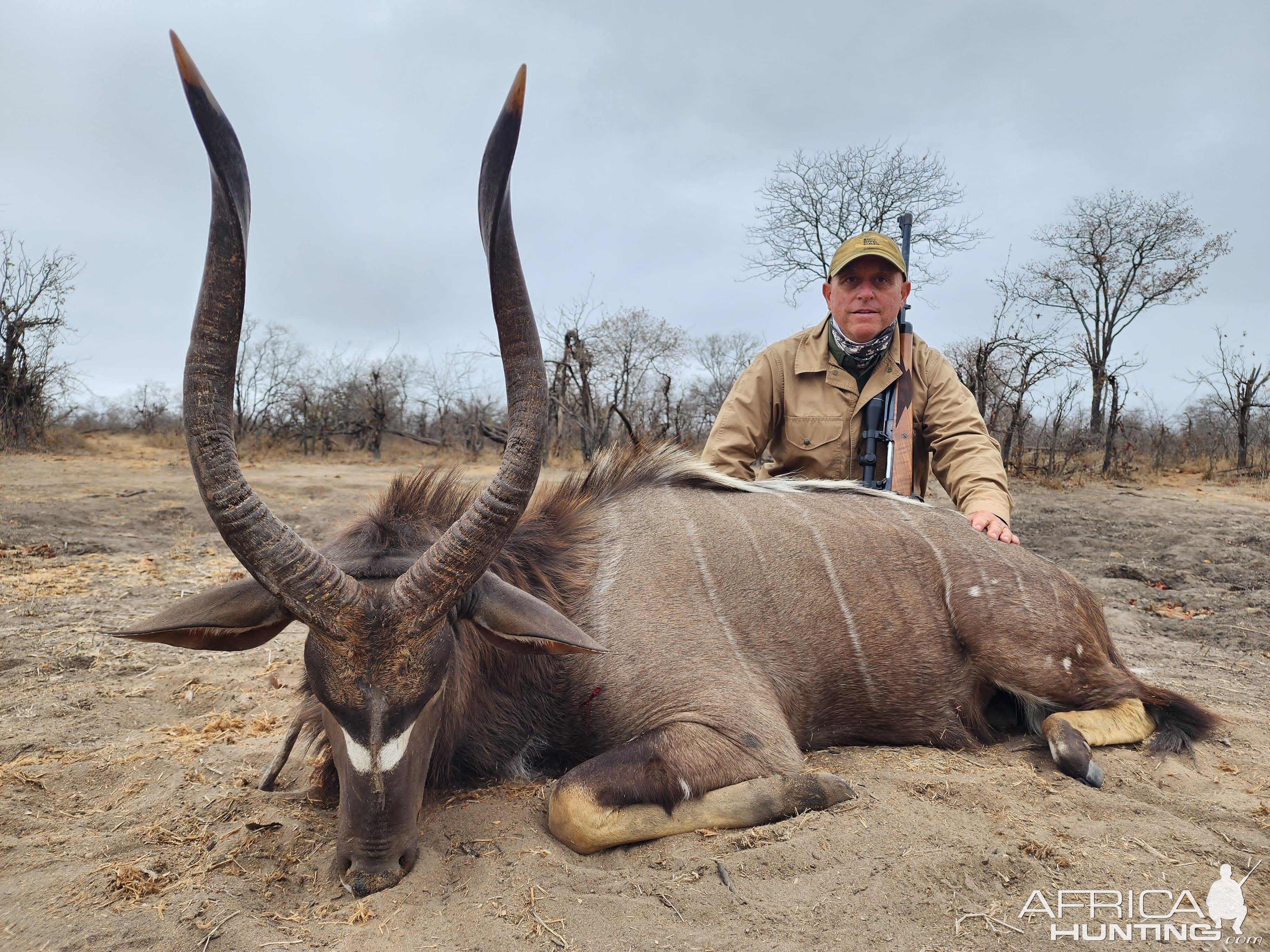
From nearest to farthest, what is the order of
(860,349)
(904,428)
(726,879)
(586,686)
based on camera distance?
(726,879) → (586,686) → (904,428) → (860,349)

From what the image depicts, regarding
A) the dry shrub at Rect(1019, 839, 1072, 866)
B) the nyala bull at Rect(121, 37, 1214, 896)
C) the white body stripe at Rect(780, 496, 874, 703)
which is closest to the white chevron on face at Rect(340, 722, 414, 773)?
the nyala bull at Rect(121, 37, 1214, 896)

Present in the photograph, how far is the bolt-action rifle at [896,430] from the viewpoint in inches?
199

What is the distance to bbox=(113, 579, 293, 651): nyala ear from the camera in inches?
97.8

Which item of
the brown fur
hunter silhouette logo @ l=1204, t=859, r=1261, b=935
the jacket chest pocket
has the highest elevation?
the jacket chest pocket

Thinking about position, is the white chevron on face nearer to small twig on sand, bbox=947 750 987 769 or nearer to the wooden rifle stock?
small twig on sand, bbox=947 750 987 769

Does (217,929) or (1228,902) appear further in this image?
(1228,902)

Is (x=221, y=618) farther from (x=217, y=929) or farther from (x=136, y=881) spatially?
(x=217, y=929)

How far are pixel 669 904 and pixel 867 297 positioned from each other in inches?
160

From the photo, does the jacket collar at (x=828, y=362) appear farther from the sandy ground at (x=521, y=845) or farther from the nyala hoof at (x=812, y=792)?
the nyala hoof at (x=812, y=792)

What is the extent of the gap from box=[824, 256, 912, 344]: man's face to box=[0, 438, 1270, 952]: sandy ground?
2.70 meters

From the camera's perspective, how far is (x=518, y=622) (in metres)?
2.60

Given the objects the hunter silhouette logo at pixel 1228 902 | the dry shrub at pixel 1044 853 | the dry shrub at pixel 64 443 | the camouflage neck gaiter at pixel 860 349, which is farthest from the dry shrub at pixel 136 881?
the dry shrub at pixel 64 443

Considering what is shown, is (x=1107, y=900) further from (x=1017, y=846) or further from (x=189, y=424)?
(x=189, y=424)

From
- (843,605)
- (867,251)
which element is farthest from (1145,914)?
(867,251)
